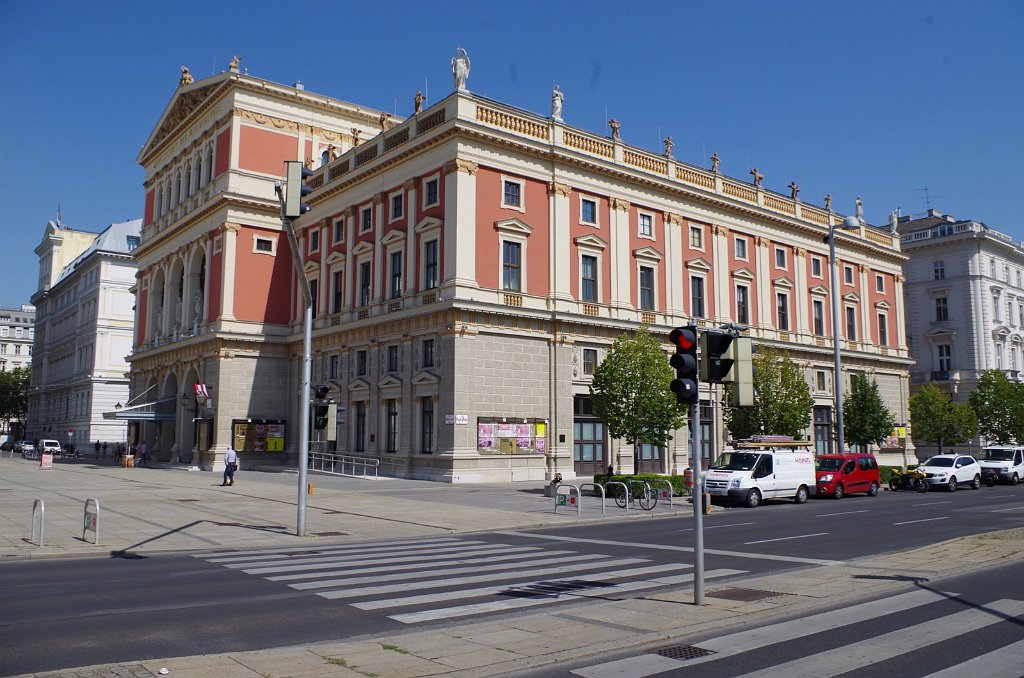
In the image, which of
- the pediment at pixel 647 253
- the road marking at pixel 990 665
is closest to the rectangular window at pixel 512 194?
the pediment at pixel 647 253

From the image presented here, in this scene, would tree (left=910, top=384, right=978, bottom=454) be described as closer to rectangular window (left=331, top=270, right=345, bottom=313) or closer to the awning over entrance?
rectangular window (left=331, top=270, right=345, bottom=313)

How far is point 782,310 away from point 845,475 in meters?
23.4

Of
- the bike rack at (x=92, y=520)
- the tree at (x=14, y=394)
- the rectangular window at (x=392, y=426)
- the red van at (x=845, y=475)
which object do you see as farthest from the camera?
the tree at (x=14, y=394)

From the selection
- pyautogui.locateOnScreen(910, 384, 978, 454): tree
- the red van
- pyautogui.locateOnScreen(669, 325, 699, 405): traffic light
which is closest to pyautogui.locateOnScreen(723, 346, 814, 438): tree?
the red van

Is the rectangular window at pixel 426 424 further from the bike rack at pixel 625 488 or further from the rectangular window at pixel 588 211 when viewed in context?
the rectangular window at pixel 588 211

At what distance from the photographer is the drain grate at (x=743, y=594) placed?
1134 centimetres

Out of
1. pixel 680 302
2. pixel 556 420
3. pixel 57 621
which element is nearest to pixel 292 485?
pixel 556 420

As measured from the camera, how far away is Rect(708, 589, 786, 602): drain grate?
11.3 metres

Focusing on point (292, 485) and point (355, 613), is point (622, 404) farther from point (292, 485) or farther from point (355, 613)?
point (355, 613)

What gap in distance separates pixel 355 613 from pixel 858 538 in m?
13.5

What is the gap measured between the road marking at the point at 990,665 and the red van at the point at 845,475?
2713 cm

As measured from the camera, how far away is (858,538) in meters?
19.2

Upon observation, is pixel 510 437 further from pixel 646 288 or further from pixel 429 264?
pixel 646 288

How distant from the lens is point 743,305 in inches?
2103
